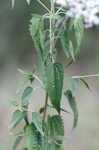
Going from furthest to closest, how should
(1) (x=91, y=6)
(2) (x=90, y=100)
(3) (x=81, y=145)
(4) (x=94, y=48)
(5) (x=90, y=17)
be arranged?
(4) (x=94, y=48) < (2) (x=90, y=100) < (3) (x=81, y=145) < (5) (x=90, y=17) < (1) (x=91, y=6)

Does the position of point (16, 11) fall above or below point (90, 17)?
above

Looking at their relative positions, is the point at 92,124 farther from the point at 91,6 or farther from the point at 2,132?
the point at 91,6

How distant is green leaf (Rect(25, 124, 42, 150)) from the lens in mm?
1803

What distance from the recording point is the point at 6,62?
662 centimetres

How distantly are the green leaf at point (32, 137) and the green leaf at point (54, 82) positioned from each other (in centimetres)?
11

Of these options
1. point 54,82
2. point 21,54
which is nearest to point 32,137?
point 54,82

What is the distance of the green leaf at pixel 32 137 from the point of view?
1.80 m

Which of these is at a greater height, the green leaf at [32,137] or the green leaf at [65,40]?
the green leaf at [65,40]

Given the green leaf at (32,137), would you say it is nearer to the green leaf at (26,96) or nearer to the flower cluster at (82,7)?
the green leaf at (26,96)

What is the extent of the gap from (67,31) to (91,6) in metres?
0.29

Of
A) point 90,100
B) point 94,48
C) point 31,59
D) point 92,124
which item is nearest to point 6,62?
point 31,59

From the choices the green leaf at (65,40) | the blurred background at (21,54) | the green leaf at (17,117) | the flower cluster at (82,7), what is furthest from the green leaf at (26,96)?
the blurred background at (21,54)

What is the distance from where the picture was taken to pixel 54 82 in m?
1.76

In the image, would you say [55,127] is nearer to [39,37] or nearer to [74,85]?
[74,85]
